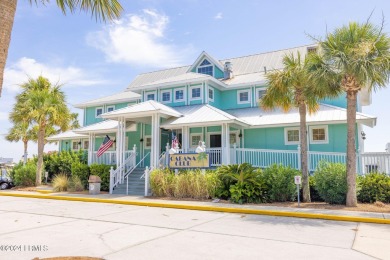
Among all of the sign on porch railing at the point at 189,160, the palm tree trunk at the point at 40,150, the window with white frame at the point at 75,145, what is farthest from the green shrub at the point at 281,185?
the window with white frame at the point at 75,145

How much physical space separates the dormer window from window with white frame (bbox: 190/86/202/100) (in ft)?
9.53

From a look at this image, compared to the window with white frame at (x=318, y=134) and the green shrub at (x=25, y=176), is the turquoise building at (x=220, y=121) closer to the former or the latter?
the window with white frame at (x=318, y=134)

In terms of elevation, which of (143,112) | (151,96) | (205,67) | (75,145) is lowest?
(75,145)

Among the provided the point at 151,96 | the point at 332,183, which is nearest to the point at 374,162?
the point at 332,183

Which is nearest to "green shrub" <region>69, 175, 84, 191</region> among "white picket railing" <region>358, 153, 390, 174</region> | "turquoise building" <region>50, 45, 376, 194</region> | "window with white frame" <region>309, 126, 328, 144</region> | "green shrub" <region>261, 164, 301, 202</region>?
"turquoise building" <region>50, 45, 376, 194</region>

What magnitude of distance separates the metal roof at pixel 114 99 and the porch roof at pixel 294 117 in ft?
28.9

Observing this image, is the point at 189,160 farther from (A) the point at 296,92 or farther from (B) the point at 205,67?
(B) the point at 205,67

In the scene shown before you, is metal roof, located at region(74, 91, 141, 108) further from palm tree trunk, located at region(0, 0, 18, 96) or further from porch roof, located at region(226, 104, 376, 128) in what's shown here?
palm tree trunk, located at region(0, 0, 18, 96)

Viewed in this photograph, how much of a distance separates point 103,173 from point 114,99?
882cm

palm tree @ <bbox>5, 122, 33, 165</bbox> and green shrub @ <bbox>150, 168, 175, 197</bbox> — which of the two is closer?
green shrub @ <bbox>150, 168, 175, 197</bbox>

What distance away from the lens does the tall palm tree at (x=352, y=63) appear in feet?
35.3

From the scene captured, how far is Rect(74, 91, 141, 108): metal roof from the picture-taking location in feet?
81.5

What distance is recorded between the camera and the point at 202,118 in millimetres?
17391

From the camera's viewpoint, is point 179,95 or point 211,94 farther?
point 179,95
